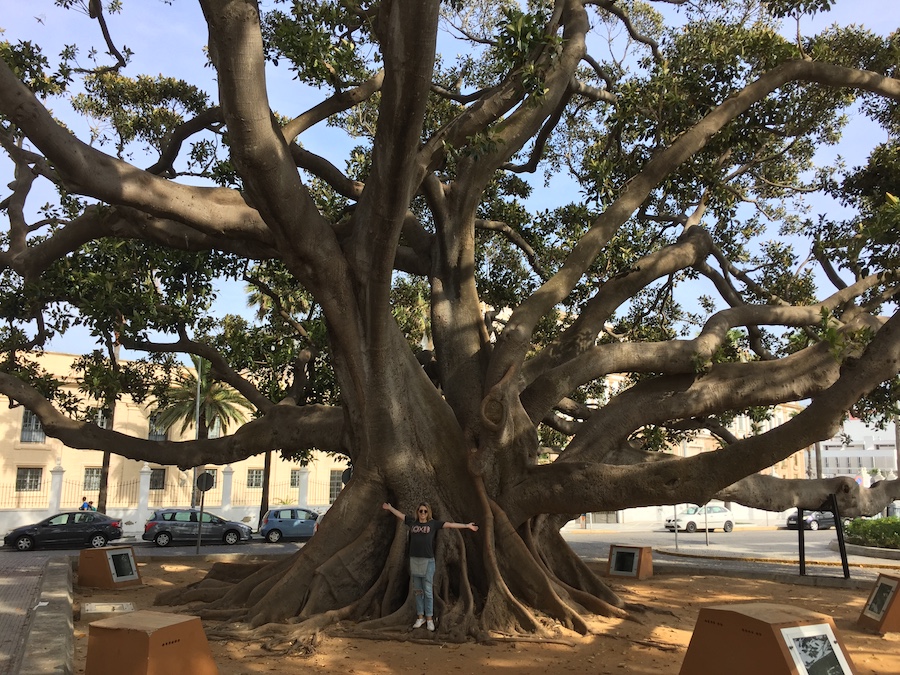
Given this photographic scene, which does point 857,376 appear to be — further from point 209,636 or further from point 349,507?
point 209,636

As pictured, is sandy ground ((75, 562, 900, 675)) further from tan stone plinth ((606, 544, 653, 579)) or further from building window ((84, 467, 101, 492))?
building window ((84, 467, 101, 492))

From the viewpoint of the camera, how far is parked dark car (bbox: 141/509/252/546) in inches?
995

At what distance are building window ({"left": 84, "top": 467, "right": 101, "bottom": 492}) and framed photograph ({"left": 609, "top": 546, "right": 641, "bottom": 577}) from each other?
28032mm

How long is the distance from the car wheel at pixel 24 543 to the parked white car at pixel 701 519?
1050 inches

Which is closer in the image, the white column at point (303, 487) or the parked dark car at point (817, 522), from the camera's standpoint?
the white column at point (303, 487)

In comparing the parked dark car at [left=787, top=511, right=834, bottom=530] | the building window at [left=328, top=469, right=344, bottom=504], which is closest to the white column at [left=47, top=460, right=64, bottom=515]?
the building window at [left=328, top=469, right=344, bottom=504]

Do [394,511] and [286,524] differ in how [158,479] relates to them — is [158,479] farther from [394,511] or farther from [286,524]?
[394,511]

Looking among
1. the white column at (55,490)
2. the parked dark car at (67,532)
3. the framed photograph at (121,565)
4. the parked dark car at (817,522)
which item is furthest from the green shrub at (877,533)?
the white column at (55,490)

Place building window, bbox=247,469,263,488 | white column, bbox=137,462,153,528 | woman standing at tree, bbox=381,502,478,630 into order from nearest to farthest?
woman standing at tree, bbox=381,502,478,630 → white column, bbox=137,462,153,528 → building window, bbox=247,469,263,488

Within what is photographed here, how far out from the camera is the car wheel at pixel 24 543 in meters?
22.9

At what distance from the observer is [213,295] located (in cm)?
1310

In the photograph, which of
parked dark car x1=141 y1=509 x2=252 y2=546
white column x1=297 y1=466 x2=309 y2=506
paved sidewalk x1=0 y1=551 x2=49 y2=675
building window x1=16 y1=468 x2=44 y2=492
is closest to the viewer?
paved sidewalk x1=0 y1=551 x2=49 y2=675

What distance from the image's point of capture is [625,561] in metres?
13.7

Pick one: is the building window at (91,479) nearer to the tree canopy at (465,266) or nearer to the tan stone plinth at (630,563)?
the tree canopy at (465,266)
